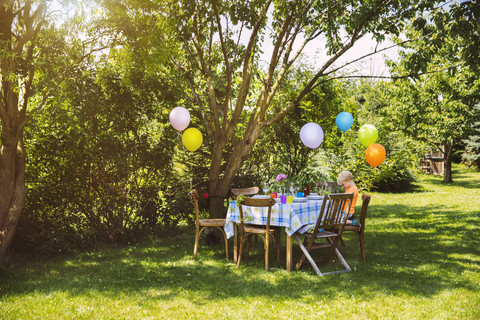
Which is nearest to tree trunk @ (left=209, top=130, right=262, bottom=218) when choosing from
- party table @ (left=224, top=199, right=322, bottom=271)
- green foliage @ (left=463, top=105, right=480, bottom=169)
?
party table @ (left=224, top=199, right=322, bottom=271)

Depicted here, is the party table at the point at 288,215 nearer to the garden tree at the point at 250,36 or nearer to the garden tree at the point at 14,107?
the garden tree at the point at 250,36

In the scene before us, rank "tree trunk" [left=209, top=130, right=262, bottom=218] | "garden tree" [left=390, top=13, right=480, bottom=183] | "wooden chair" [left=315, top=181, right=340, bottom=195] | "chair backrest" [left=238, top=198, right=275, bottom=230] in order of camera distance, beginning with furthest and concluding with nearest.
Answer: "garden tree" [left=390, top=13, right=480, bottom=183], "wooden chair" [left=315, top=181, right=340, bottom=195], "tree trunk" [left=209, top=130, right=262, bottom=218], "chair backrest" [left=238, top=198, right=275, bottom=230]

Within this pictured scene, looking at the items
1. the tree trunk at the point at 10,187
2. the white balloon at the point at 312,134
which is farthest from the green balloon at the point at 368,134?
the tree trunk at the point at 10,187

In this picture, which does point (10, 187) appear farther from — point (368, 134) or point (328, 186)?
point (368, 134)

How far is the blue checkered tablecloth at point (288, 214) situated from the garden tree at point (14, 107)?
137 inches

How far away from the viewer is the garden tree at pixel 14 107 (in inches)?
213

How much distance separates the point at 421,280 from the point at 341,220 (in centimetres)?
132

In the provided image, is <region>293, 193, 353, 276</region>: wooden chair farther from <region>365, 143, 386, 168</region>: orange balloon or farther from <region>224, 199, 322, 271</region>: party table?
<region>365, 143, 386, 168</region>: orange balloon

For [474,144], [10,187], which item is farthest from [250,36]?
[474,144]

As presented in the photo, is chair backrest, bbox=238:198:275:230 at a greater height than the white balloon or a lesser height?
lesser

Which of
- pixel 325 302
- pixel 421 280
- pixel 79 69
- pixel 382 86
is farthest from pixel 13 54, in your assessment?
pixel 382 86

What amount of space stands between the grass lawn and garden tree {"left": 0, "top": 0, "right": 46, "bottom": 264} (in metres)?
0.89

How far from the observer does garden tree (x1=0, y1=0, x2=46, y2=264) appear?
17.8 ft

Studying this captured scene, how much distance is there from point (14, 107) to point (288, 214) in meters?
4.34
